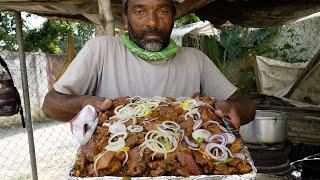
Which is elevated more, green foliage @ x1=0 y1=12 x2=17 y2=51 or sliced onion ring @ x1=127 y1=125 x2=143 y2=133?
green foliage @ x1=0 y1=12 x2=17 y2=51

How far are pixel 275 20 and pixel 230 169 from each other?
439cm

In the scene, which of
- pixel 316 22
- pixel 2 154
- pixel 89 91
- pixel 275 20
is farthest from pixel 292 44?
pixel 89 91

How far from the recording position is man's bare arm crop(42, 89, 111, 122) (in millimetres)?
2000

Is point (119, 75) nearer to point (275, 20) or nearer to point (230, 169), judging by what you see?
point (230, 169)

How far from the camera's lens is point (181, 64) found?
255 centimetres

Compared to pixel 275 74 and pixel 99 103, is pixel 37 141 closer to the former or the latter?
pixel 275 74

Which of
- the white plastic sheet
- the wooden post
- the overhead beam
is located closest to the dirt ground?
the overhead beam

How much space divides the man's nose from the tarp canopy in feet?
4.04

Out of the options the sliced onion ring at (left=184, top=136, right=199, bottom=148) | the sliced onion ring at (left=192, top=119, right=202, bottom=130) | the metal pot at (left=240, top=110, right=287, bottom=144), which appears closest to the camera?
the sliced onion ring at (left=184, top=136, right=199, bottom=148)

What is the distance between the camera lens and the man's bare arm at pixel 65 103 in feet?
6.56

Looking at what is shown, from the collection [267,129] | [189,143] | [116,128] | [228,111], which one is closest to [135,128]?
[116,128]

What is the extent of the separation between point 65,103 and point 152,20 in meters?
0.77

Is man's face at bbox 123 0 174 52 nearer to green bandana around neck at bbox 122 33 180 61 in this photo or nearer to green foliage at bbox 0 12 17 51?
green bandana around neck at bbox 122 33 180 61

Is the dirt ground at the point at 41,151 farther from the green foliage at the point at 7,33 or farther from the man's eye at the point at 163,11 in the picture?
the man's eye at the point at 163,11
